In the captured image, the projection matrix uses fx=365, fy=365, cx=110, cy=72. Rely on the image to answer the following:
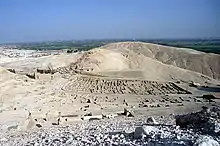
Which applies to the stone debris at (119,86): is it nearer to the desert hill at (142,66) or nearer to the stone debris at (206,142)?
the desert hill at (142,66)

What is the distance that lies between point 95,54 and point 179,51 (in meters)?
21.0

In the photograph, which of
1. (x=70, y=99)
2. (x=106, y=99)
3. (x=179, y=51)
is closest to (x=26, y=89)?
(x=70, y=99)

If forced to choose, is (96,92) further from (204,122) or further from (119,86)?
(204,122)

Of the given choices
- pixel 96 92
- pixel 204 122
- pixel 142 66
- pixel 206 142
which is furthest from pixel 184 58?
pixel 206 142

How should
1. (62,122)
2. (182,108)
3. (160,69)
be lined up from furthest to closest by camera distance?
(160,69) → (182,108) → (62,122)

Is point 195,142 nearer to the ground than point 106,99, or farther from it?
farther from it

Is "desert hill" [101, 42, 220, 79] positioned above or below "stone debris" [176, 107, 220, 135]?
below

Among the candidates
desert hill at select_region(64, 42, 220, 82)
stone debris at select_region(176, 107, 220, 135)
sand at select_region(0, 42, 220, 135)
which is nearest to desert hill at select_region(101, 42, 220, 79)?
desert hill at select_region(64, 42, 220, 82)

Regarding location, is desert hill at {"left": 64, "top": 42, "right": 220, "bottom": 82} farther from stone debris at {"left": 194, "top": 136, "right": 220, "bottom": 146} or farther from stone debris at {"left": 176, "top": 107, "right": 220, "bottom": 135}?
stone debris at {"left": 194, "top": 136, "right": 220, "bottom": 146}

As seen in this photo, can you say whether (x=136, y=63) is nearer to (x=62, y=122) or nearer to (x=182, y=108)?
(x=182, y=108)

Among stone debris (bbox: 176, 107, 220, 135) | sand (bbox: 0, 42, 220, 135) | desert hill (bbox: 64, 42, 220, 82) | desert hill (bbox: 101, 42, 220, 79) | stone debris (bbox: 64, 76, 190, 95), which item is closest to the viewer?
stone debris (bbox: 176, 107, 220, 135)

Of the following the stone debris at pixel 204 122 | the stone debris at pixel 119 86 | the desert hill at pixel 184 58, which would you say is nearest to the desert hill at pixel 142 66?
the desert hill at pixel 184 58

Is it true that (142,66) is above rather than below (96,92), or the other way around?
above

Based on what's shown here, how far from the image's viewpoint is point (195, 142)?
23.4ft
